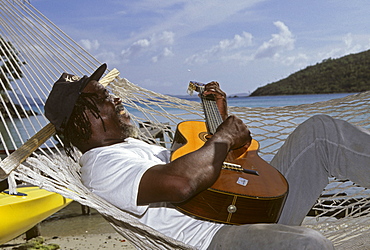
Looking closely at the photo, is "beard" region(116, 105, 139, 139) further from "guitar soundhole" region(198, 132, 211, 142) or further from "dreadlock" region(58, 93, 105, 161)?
"guitar soundhole" region(198, 132, 211, 142)

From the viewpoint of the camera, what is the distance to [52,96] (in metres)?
1.43

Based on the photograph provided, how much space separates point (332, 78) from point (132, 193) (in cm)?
2414

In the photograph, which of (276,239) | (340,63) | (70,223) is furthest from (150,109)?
(340,63)

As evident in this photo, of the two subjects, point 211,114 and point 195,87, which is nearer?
point 211,114

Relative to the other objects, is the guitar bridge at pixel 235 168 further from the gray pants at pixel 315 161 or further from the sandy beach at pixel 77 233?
the sandy beach at pixel 77 233

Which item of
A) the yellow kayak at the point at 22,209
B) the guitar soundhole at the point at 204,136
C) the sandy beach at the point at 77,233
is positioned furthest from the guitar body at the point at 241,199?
the sandy beach at the point at 77,233

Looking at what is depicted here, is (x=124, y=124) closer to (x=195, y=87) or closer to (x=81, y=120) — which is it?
(x=81, y=120)

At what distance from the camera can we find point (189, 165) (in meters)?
1.05

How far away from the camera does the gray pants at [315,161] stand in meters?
1.25

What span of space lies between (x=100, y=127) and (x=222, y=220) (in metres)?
0.52

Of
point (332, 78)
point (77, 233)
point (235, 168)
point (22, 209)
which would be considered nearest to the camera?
point (235, 168)

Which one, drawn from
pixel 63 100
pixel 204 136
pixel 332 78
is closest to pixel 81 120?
pixel 63 100

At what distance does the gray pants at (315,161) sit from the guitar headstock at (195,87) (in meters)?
0.43

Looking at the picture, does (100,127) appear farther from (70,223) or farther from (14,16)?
(70,223)
